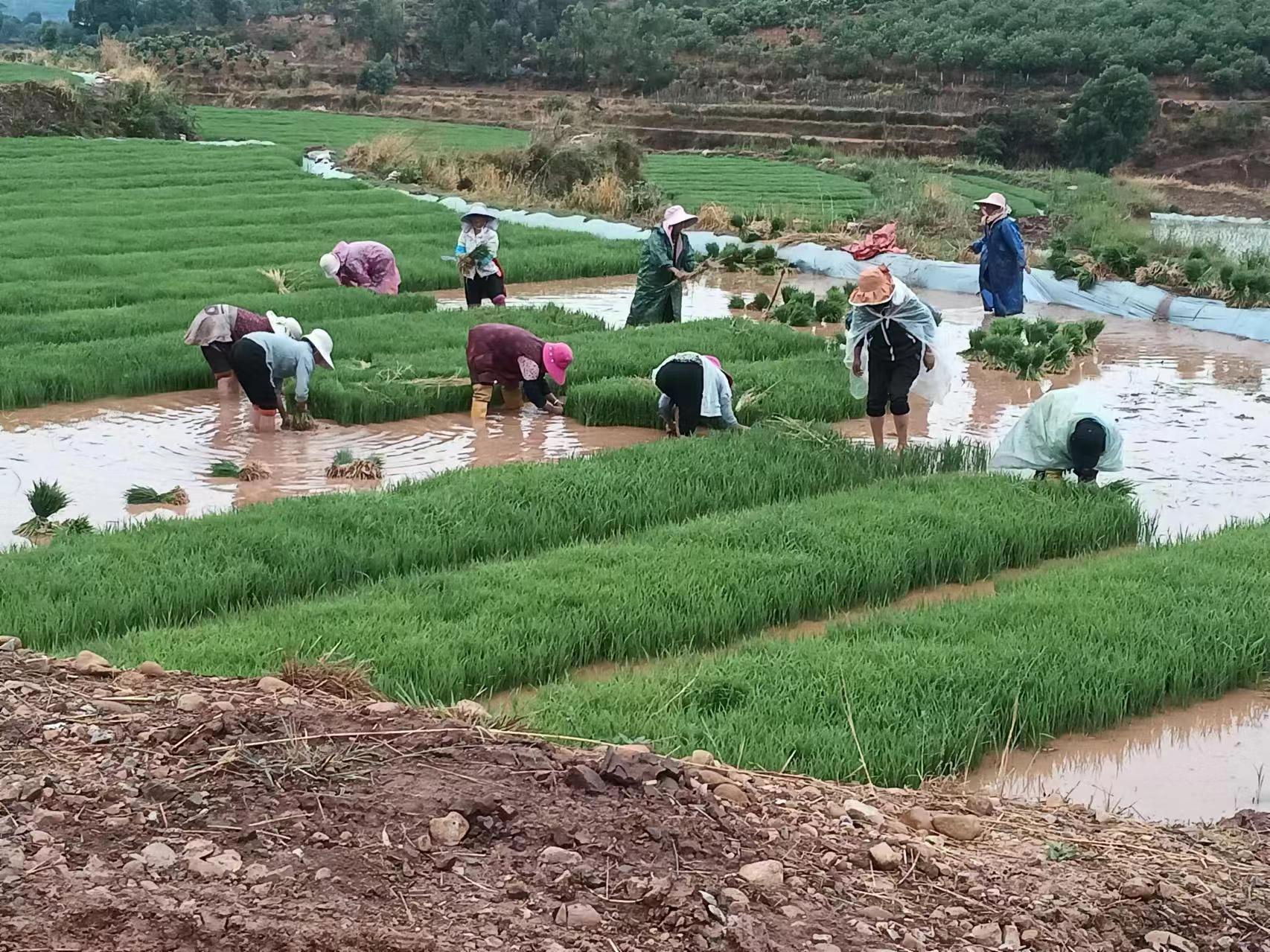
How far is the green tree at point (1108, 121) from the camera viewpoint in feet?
135

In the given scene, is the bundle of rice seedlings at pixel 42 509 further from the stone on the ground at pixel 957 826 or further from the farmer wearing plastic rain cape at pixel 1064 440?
the farmer wearing plastic rain cape at pixel 1064 440

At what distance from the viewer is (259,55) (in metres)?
56.8

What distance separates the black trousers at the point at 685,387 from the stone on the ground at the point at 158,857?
550 centimetres

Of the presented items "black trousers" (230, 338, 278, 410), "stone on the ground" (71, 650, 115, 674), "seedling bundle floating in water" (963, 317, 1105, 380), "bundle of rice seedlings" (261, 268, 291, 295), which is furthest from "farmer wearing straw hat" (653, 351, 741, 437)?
"bundle of rice seedlings" (261, 268, 291, 295)

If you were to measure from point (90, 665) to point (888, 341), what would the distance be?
5141mm

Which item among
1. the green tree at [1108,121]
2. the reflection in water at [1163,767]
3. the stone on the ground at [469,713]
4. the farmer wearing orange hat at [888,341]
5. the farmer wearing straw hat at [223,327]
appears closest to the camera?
the stone on the ground at [469,713]

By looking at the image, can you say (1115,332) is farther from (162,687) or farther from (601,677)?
(162,687)

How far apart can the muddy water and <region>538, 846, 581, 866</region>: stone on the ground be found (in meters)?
4.65

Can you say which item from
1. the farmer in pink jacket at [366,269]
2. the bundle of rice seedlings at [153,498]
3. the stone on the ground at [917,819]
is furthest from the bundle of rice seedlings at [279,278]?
the stone on the ground at [917,819]

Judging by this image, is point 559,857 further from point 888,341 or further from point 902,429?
point 902,429

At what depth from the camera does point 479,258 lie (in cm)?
1241

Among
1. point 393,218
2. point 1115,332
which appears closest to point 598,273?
point 393,218

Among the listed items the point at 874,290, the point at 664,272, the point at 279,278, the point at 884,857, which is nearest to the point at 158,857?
the point at 884,857

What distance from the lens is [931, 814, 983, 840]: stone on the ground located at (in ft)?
12.1
